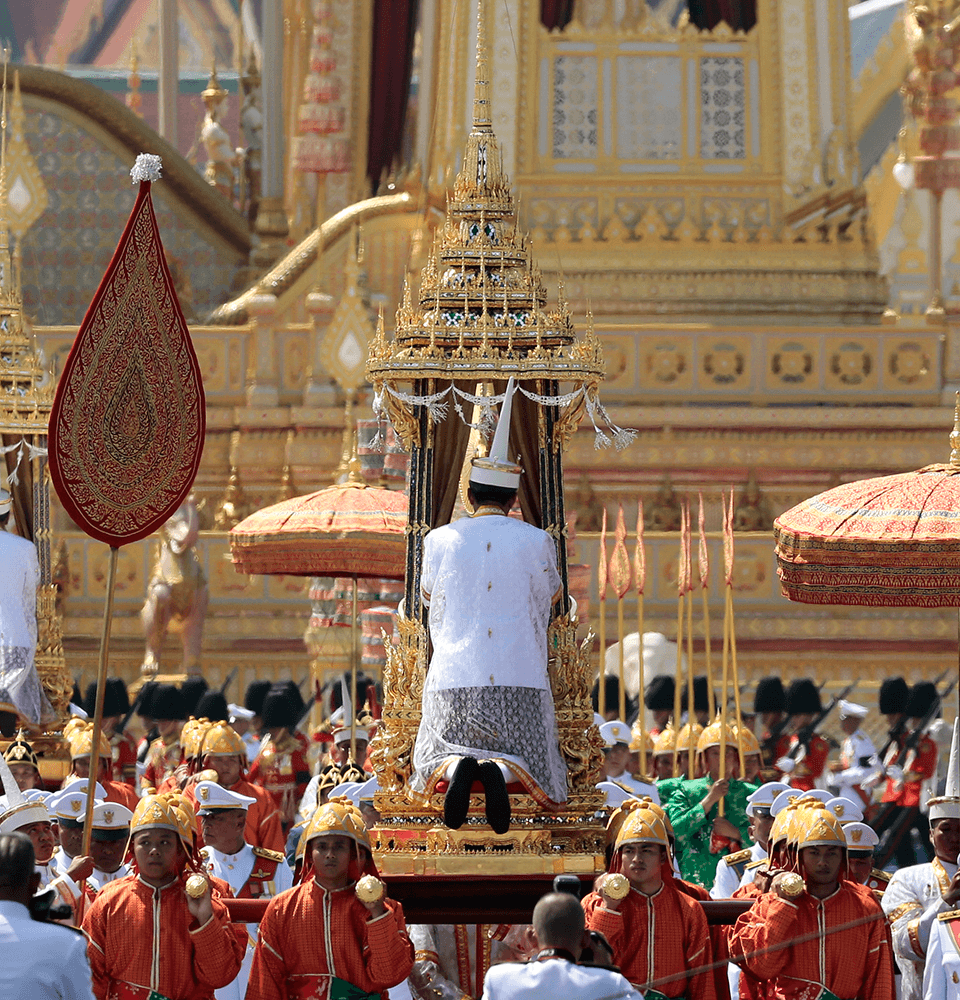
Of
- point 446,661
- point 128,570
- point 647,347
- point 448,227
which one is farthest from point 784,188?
point 446,661

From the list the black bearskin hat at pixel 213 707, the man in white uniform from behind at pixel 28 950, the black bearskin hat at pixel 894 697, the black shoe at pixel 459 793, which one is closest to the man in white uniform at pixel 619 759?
the black shoe at pixel 459 793

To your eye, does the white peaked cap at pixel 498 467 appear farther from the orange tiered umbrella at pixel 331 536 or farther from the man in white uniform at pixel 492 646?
the orange tiered umbrella at pixel 331 536

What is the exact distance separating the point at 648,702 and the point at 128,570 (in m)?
5.80

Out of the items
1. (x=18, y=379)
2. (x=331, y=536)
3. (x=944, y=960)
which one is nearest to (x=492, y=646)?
(x=944, y=960)

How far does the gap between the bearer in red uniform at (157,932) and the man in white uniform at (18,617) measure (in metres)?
5.31

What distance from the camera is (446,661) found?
10719 mm

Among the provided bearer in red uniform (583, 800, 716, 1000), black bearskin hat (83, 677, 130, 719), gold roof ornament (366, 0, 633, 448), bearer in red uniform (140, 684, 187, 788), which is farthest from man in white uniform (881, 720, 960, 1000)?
black bearskin hat (83, 677, 130, 719)

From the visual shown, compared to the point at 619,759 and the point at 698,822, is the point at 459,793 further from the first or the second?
Answer: the point at 619,759

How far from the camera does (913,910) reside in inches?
388

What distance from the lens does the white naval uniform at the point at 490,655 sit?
1062cm

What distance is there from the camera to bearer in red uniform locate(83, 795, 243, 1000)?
8.92 m

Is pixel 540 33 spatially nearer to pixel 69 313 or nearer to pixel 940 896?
pixel 69 313

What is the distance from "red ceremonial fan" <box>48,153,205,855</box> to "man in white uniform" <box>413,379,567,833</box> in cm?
121

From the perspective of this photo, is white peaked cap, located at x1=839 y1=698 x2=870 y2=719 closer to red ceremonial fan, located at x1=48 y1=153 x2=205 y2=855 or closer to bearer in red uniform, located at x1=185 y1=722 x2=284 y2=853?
bearer in red uniform, located at x1=185 y1=722 x2=284 y2=853
